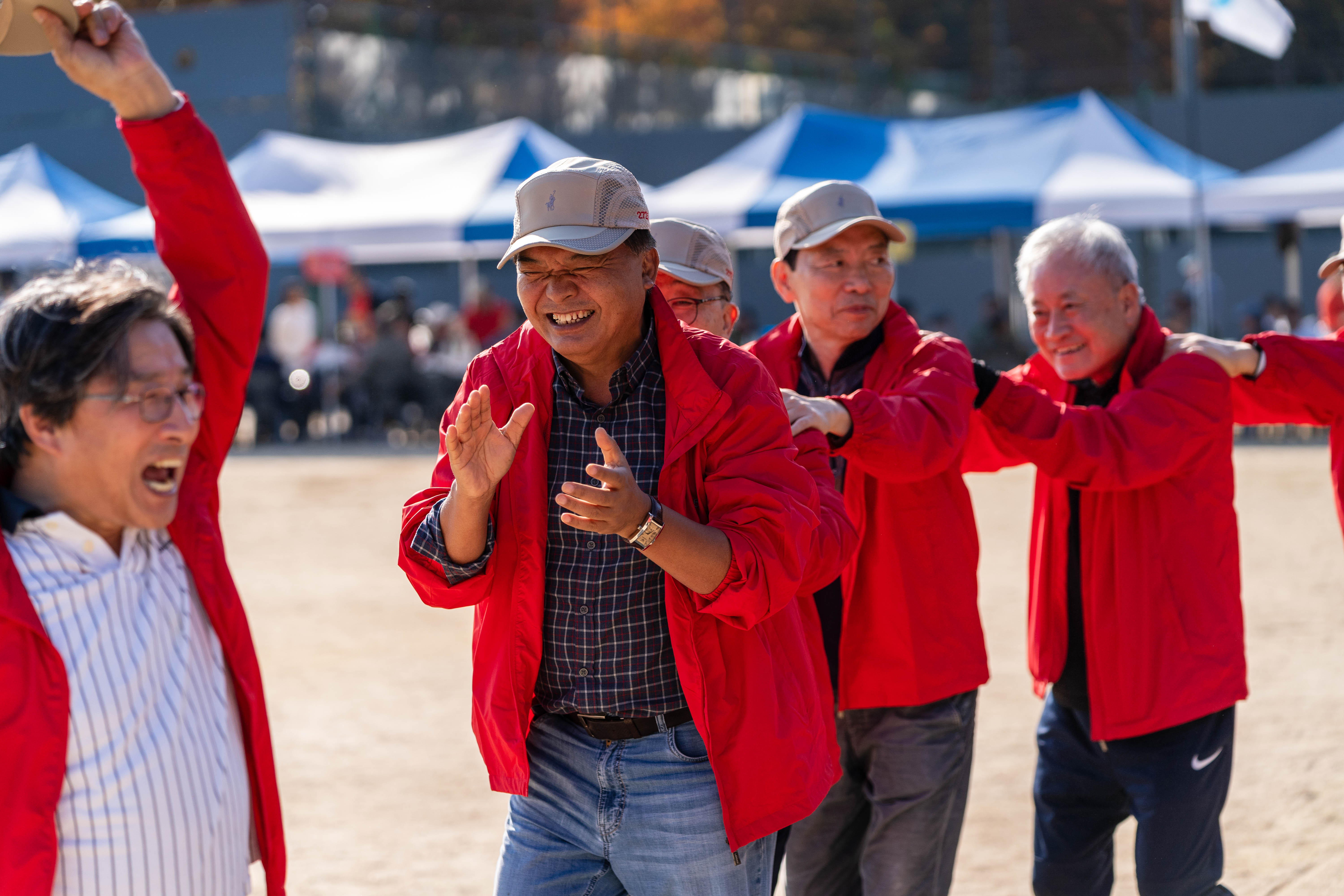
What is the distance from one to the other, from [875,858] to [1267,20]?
30.4 feet

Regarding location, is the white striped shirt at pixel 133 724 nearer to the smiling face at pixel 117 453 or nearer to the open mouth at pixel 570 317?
the smiling face at pixel 117 453

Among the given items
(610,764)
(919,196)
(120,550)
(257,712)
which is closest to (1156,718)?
(610,764)

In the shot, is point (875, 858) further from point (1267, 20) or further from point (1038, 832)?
point (1267, 20)

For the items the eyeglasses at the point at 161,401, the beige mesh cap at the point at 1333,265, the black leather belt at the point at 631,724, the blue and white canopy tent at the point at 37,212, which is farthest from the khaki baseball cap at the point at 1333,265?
the blue and white canopy tent at the point at 37,212

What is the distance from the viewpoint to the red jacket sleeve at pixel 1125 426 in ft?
10.6

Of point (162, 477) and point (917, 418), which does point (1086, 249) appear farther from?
point (162, 477)

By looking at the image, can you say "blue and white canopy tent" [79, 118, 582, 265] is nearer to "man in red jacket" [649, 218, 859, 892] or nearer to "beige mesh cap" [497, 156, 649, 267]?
"man in red jacket" [649, 218, 859, 892]

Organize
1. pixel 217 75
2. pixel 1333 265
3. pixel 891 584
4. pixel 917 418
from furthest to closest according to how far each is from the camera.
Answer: pixel 217 75
pixel 1333 265
pixel 891 584
pixel 917 418

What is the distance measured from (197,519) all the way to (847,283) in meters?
1.70

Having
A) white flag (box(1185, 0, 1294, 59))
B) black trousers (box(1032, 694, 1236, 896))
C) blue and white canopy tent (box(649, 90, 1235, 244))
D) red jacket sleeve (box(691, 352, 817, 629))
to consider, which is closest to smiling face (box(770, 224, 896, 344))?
red jacket sleeve (box(691, 352, 817, 629))

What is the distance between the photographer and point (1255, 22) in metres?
10.5

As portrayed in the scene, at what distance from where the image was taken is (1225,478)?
347 cm

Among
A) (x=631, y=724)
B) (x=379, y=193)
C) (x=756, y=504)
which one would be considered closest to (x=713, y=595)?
(x=756, y=504)

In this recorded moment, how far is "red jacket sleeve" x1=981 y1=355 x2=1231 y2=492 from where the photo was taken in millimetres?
3234
